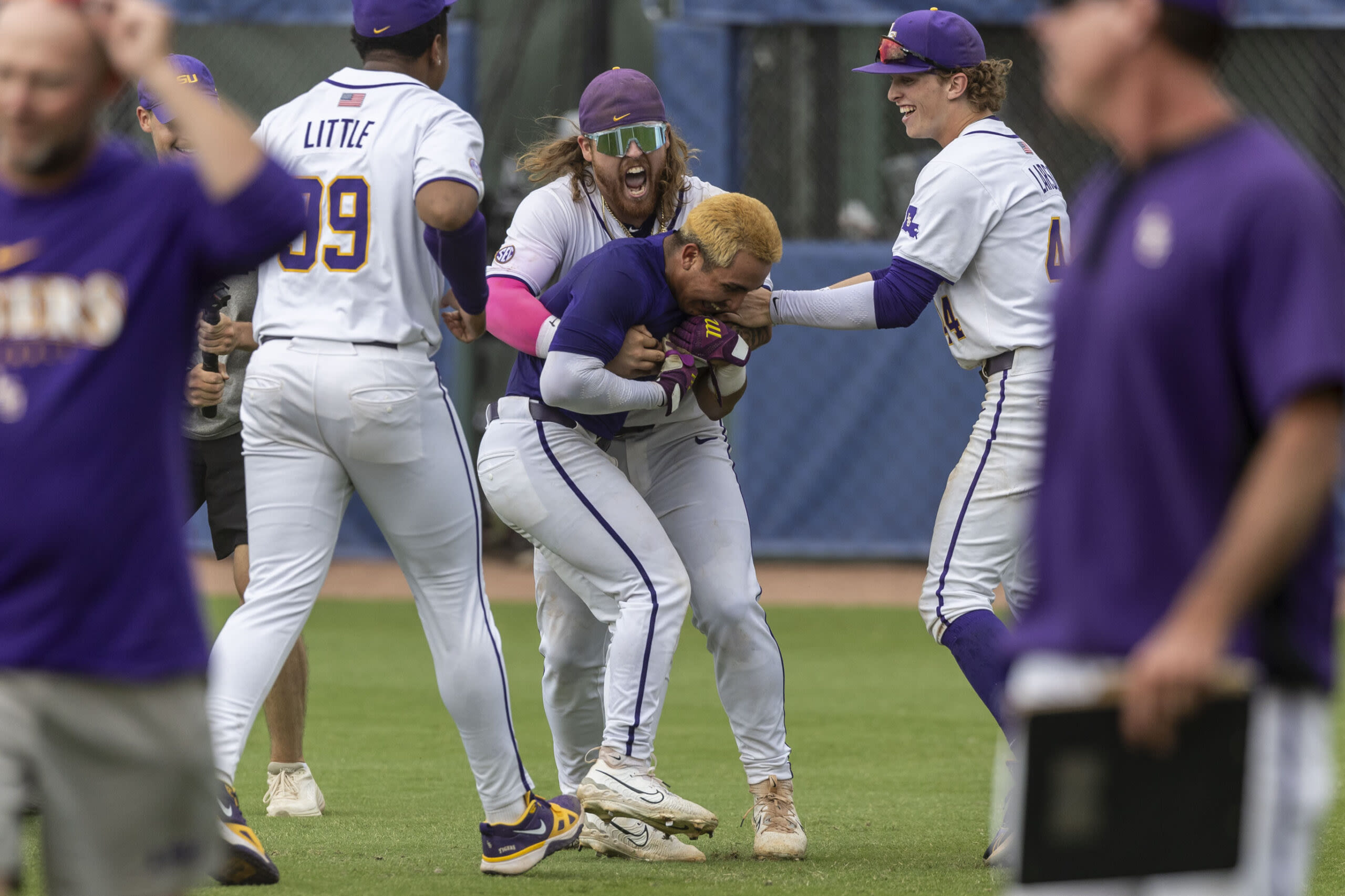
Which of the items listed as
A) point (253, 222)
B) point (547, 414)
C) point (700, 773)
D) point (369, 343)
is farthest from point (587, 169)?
point (253, 222)

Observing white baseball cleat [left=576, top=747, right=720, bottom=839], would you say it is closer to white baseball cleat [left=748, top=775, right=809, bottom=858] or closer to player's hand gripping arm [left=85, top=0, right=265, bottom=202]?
white baseball cleat [left=748, top=775, right=809, bottom=858]

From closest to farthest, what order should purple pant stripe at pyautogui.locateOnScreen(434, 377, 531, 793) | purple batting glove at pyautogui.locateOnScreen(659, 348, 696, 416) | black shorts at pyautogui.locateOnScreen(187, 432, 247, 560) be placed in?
purple pant stripe at pyautogui.locateOnScreen(434, 377, 531, 793)
purple batting glove at pyautogui.locateOnScreen(659, 348, 696, 416)
black shorts at pyautogui.locateOnScreen(187, 432, 247, 560)

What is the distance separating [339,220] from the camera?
14.8 feet

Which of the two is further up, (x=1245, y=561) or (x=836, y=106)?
(x=836, y=106)

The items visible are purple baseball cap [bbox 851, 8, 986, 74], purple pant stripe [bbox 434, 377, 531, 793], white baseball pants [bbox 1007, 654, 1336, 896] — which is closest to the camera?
white baseball pants [bbox 1007, 654, 1336, 896]

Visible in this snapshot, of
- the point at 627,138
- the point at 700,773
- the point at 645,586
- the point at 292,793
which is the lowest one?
the point at 700,773

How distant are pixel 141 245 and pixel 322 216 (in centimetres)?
206

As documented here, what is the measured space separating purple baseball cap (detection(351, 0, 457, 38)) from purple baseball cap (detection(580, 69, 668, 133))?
27.1 inches

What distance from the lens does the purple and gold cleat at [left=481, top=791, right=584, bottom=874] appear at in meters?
4.68

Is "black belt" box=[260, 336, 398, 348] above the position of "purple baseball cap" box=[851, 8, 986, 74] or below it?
below

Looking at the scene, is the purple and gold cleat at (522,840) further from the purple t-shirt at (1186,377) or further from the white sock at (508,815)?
the purple t-shirt at (1186,377)

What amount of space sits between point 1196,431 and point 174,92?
1474 millimetres

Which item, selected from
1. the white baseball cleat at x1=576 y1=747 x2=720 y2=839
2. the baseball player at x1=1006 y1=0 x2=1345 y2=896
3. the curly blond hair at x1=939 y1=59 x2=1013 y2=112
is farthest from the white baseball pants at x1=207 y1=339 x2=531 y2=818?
the baseball player at x1=1006 y1=0 x2=1345 y2=896

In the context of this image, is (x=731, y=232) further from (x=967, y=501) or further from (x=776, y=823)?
(x=776, y=823)
